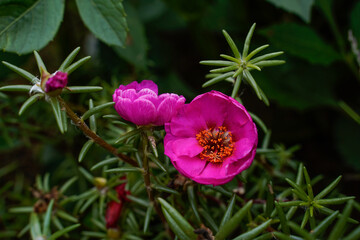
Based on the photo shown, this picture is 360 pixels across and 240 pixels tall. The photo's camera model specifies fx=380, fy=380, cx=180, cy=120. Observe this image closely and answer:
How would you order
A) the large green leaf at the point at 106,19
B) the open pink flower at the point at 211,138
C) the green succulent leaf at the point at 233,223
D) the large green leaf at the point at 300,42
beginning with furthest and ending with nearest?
the large green leaf at the point at 300,42, the large green leaf at the point at 106,19, the open pink flower at the point at 211,138, the green succulent leaf at the point at 233,223

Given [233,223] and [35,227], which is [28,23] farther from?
[233,223]

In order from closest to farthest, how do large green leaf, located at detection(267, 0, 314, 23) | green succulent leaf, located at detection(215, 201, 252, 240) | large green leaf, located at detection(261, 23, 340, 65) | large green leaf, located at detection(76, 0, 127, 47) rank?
1. green succulent leaf, located at detection(215, 201, 252, 240)
2. large green leaf, located at detection(76, 0, 127, 47)
3. large green leaf, located at detection(267, 0, 314, 23)
4. large green leaf, located at detection(261, 23, 340, 65)

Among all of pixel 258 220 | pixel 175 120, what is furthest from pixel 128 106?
pixel 258 220

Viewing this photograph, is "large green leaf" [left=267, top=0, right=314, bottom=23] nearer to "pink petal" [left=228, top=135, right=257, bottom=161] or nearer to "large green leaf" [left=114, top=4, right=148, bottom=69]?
"large green leaf" [left=114, top=4, right=148, bottom=69]

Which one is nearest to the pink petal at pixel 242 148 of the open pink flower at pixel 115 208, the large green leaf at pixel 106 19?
the open pink flower at pixel 115 208

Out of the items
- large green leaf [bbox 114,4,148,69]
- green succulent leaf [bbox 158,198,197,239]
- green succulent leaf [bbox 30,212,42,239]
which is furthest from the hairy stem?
large green leaf [bbox 114,4,148,69]

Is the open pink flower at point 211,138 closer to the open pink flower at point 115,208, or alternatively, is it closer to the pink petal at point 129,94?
the pink petal at point 129,94

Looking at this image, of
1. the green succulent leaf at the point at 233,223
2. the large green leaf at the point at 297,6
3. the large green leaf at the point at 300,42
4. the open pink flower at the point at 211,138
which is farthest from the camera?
the large green leaf at the point at 300,42
